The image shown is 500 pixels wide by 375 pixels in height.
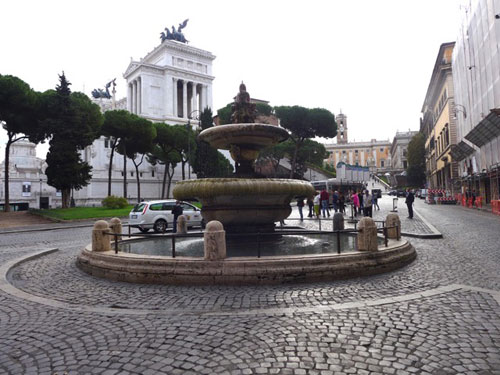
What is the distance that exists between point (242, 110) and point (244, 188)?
2.88 metres

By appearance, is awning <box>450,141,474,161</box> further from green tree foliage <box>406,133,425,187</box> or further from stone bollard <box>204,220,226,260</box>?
stone bollard <box>204,220,226,260</box>

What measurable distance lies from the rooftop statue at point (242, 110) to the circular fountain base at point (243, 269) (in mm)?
4755

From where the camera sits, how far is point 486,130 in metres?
27.0

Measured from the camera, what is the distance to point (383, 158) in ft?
434

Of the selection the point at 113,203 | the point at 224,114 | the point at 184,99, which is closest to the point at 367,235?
the point at 113,203

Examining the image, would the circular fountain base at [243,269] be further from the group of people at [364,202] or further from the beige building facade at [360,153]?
the beige building facade at [360,153]

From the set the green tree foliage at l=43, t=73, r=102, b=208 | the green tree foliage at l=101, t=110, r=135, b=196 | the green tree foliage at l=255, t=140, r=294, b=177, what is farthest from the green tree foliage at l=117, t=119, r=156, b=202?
the green tree foliage at l=255, t=140, r=294, b=177

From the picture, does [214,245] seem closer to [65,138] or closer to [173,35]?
[65,138]

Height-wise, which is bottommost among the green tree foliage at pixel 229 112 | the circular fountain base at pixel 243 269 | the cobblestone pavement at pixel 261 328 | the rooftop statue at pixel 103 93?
the cobblestone pavement at pixel 261 328

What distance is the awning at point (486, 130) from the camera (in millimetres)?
24406

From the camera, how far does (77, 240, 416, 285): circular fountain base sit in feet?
19.6

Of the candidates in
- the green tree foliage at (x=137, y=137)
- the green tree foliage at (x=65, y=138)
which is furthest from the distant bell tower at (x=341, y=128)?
the green tree foliage at (x=65, y=138)

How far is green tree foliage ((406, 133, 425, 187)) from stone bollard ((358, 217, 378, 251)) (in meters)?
69.9

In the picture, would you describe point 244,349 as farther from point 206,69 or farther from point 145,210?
point 206,69
